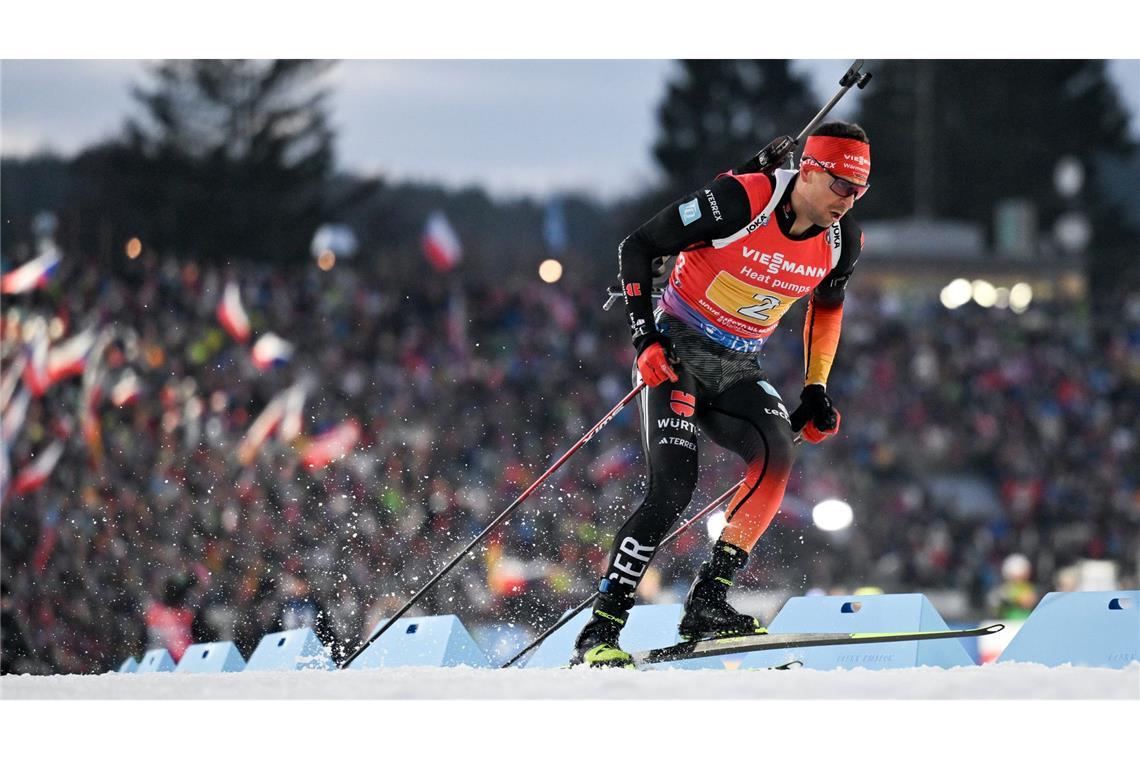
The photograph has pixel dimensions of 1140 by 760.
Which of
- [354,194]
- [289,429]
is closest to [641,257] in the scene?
[289,429]

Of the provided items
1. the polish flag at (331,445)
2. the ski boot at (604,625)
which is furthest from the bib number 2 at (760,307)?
the polish flag at (331,445)

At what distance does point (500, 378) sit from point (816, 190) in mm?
19206

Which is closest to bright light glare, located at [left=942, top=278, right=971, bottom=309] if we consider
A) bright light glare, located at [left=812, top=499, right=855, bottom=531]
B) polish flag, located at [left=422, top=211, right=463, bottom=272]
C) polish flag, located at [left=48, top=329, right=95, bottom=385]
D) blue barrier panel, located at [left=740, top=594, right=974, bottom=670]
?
polish flag, located at [left=422, top=211, right=463, bottom=272]

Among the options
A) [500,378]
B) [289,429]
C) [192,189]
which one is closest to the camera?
[289,429]

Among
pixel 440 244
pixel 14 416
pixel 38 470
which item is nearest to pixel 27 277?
pixel 14 416

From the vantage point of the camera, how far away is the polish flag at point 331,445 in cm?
2048

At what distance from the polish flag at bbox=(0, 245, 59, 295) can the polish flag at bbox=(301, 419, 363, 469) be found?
5667mm

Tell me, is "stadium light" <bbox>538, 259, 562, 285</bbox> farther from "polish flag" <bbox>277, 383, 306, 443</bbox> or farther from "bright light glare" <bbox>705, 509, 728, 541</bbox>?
"bright light glare" <bbox>705, 509, 728, 541</bbox>

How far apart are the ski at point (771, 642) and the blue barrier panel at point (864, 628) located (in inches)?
5.4

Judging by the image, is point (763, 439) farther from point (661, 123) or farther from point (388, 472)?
point (661, 123)

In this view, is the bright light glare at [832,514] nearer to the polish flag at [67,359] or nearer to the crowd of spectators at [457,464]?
the crowd of spectators at [457,464]

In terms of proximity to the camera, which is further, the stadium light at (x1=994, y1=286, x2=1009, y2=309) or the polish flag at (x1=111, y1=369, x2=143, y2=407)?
the stadium light at (x1=994, y1=286, x2=1009, y2=309)

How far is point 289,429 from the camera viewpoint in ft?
75.4

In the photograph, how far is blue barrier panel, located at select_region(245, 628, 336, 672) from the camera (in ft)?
28.6
